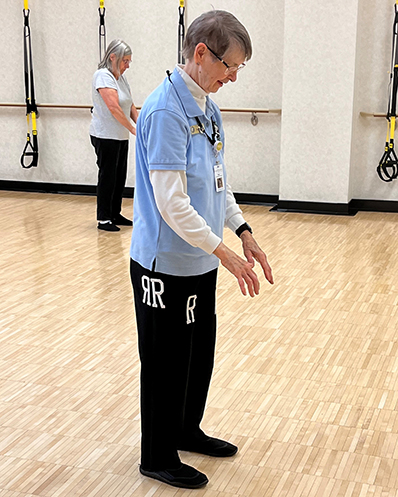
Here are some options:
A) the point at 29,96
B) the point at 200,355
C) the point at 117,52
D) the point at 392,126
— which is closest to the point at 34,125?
the point at 29,96

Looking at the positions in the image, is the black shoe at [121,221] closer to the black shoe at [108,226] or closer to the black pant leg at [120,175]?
the black pant leg at [120,175]

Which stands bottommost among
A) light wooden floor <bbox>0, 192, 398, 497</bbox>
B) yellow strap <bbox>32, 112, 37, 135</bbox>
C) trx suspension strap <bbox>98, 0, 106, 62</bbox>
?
light wooden floor <bbox>0, 192, 398, 497</bbox>

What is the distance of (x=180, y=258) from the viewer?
191 centimetres

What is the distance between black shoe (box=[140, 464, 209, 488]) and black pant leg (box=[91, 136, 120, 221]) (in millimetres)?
3644

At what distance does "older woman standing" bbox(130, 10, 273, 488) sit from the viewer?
1.76 m

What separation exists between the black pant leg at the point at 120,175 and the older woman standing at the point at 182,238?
3508mm

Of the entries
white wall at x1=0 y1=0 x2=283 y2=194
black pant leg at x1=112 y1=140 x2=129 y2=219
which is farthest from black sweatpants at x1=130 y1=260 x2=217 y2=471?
white wall at x1=0 y1=0 x2=283 y2=194

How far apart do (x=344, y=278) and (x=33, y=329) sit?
191 centimetres

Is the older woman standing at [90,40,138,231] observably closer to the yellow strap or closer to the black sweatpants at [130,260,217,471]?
the yellow strap

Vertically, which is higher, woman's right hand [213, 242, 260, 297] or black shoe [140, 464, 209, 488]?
woman's right hand [213, 242, 260, 297]

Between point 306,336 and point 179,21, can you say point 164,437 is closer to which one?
point 306,336

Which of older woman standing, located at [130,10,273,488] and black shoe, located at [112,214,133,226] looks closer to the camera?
older woman standing, located at [130,10,273,488]

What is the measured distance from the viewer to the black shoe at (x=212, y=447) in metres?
2.19

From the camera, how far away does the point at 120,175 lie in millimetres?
5621
